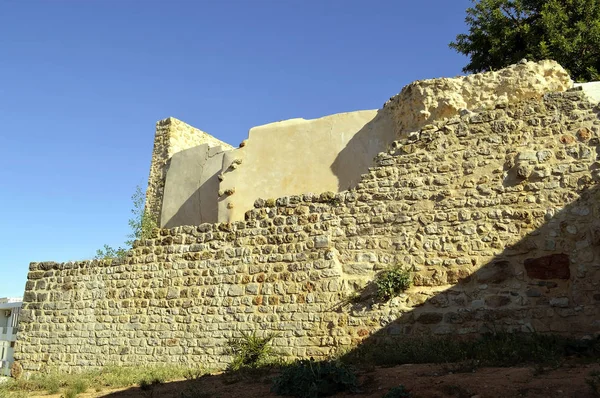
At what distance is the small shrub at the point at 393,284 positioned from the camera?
7.18 metres

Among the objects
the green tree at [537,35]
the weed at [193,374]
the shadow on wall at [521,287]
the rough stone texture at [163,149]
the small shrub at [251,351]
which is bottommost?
the weed at [193,374]

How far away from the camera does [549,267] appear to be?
6664 mm

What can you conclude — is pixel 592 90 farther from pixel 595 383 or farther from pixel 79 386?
pixel 79 386

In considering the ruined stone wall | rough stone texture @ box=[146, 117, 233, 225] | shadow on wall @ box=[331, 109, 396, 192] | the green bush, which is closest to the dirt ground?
the green bush

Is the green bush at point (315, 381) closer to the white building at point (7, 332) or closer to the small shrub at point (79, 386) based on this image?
the small shrub at point (79, 386)

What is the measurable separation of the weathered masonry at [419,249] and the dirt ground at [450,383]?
4.89 feet

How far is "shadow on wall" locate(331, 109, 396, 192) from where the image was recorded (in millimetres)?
11008

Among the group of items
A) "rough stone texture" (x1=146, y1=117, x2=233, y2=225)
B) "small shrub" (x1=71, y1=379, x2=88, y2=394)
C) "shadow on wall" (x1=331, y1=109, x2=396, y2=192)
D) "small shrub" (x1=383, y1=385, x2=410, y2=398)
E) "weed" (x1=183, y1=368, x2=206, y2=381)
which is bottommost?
"small shrub" (x1=71, y1=379, x2=88, y2=394)

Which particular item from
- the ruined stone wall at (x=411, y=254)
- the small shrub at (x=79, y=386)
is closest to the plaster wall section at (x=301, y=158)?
the ruined stone wall at (x=411, y=254)

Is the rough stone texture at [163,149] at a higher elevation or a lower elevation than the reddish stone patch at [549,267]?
higher

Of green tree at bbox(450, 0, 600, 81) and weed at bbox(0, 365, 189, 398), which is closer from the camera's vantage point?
weed at bbox(0, 365, 189, 398)

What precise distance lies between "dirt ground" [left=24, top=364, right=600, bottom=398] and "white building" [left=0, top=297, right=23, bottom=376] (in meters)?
5.92

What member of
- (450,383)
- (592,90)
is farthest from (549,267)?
(450,383)

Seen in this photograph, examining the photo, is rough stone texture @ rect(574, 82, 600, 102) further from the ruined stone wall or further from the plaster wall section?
the plaster wall section
